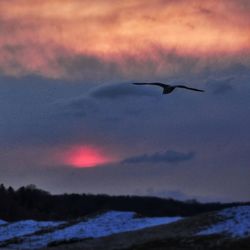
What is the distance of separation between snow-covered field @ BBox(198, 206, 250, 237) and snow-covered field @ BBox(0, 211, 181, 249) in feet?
21.9

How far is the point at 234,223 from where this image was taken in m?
34.2

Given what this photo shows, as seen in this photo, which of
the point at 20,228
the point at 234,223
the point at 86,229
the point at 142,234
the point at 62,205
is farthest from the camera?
the point at 62,205

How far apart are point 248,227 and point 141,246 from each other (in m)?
4.43

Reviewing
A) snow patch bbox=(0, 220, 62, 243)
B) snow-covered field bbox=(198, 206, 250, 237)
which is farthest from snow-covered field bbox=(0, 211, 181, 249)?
snow-covered field bbox=(198, 206, 250, 237)

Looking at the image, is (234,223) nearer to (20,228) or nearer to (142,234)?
(142,234)

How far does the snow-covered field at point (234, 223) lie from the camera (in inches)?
1277

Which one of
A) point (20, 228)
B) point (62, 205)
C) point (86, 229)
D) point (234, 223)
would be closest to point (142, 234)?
point (234, 223)

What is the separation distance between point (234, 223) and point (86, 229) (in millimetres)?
10832

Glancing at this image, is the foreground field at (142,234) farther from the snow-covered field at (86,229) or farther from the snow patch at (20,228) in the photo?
the snow patch at (20,228)

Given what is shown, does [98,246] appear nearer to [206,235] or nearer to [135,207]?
[206,235]

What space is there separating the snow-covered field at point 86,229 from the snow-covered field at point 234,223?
667 cm

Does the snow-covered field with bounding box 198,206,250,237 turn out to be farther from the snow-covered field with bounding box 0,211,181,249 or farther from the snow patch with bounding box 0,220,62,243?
the snow patch with bounding box 0,220,62,243

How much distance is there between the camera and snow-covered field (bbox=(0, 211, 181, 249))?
4034 cm

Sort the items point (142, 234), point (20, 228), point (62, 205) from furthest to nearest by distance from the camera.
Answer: point (62, 205), point (20, 228), point (142, 234)
